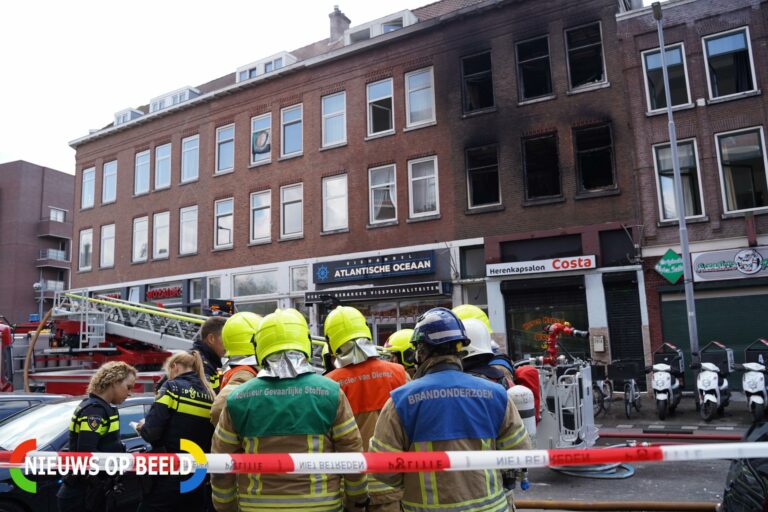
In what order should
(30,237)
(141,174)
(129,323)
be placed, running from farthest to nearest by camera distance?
1. (30,237)
2. (141,174)
3. (129,323)

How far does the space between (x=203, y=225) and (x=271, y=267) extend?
14.2 feet

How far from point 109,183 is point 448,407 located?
97.1ft

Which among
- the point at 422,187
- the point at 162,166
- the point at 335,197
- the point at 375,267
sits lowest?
the point at 375,267

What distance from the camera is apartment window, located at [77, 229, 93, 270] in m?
28.7

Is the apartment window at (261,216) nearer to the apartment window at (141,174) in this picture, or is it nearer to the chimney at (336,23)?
the apartment window at (141,174)

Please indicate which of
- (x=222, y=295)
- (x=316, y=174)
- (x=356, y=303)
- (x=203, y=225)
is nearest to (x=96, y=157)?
(x=203, y=225)

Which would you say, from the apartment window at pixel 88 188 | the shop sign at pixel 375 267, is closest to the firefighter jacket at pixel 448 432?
the shop sign at pixel 375 267

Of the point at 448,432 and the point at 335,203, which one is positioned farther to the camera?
the point at 335,203

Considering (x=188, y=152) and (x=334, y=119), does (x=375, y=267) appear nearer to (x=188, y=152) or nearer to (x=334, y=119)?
(x=334, y=119)

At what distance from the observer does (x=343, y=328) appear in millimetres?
4031

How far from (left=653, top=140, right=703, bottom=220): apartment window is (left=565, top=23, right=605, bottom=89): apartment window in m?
3.08

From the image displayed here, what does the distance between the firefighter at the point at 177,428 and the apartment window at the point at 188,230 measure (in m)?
21.9

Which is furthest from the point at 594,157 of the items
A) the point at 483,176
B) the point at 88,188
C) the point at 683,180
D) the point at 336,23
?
the point at 88,188

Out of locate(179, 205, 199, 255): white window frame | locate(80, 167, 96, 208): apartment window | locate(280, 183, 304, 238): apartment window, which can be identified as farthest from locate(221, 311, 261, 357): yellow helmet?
locate(80, 167, 96, 208): apartment window
